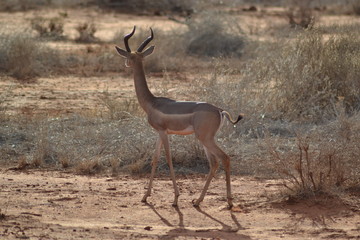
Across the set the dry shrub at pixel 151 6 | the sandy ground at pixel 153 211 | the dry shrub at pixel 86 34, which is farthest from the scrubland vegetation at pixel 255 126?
the dry shrub at pixel 151 6

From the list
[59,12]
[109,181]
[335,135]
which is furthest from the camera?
[59,12]

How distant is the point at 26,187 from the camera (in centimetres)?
901

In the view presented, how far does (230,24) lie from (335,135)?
10.2 metres

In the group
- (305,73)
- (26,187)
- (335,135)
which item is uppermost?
(305,73)

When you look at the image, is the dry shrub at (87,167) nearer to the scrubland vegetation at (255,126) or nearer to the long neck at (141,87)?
the scrubland vegetation at (255,126)

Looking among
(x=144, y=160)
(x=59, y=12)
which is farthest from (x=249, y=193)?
(x=59, y=12)

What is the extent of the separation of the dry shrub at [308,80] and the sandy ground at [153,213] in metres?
→ 2.98

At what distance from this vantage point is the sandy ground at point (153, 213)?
729 cm

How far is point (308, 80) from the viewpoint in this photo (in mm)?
12672

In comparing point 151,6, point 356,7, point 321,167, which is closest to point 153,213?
point 321,167

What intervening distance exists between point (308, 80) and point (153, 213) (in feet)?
18.3

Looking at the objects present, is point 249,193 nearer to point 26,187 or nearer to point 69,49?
point 26,187

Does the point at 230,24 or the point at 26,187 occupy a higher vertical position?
the point at 230,24

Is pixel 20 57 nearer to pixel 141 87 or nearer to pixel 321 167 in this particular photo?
pixel 141 87
